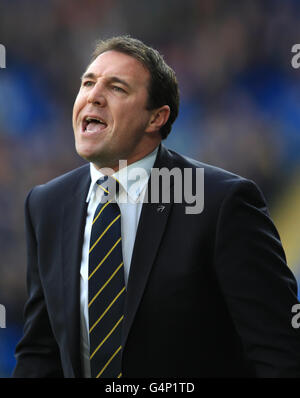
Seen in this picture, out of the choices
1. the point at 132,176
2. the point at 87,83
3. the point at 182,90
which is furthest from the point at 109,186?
the point at 182,90

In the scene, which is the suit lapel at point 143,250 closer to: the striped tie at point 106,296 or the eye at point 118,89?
the striped tie at point 106,296

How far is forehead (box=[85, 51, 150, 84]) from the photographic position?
1.46 m

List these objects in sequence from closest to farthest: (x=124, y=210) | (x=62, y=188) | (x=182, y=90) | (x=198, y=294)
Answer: (x=198, y=294) < (x=124, y=210) < (x=62, y=188) < (x=182, y=90)

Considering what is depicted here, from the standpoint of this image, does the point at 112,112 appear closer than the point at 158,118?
Yes

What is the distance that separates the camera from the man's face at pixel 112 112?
142cm

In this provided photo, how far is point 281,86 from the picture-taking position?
2.97m

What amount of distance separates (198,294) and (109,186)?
1.13ft

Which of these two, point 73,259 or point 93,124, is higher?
point 93,124

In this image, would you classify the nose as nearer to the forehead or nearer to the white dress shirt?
the forehead

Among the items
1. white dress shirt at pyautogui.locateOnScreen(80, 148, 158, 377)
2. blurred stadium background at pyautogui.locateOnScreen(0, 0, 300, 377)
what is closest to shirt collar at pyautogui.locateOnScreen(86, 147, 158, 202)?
white dress shirt at pyautogui.locateOnScreen(80, 148, 158, 377)

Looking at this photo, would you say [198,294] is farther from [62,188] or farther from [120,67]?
[120,67]

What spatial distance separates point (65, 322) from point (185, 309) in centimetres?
28

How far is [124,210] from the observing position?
139cm

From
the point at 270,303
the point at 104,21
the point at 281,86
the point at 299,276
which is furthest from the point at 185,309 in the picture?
the point at 104,21
